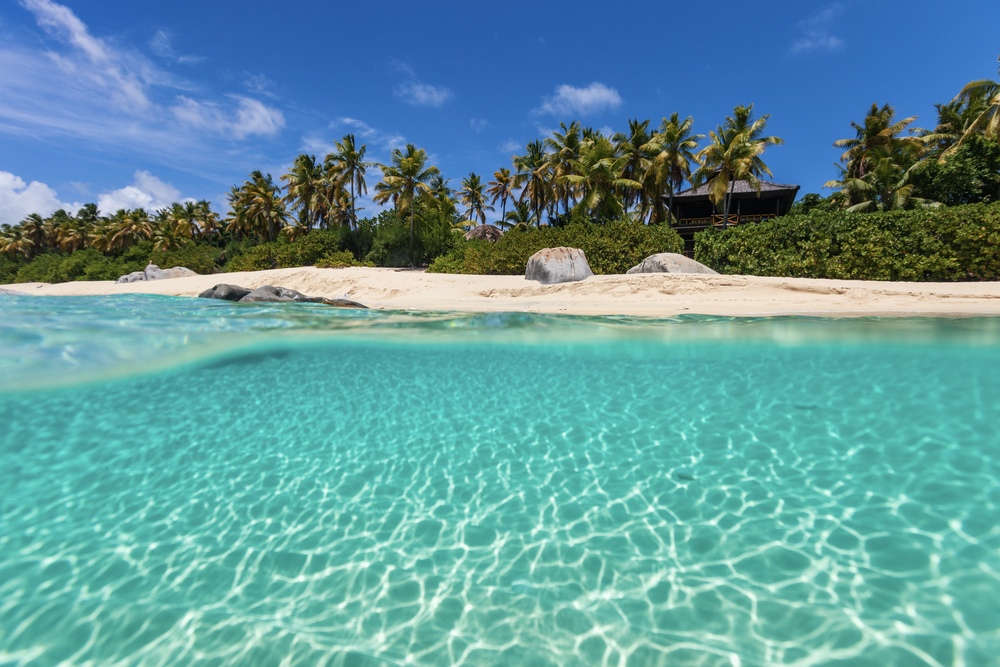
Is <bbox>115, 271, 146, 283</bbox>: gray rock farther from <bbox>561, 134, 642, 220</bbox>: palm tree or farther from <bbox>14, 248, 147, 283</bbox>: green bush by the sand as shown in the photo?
<bbox>561, 134, 642, 220</bbox>: palm tree

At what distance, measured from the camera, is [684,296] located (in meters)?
18.4

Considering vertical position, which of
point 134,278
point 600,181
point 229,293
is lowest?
point 229,293

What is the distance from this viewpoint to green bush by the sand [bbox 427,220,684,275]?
25.3 metres

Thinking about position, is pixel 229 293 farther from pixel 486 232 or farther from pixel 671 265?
pixel 486 232

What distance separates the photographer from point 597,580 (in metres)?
3.42

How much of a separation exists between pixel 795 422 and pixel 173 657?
7006 mm

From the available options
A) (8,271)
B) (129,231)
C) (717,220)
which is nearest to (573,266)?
(717,220)

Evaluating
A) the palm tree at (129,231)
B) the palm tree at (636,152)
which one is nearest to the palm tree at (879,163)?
the palm tree at (636,152)

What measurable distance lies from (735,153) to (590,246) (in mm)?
16496

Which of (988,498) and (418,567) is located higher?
(988,498)

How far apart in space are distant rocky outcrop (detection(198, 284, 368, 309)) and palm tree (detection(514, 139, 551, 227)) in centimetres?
2641

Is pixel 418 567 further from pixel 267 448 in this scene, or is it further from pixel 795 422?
pixel 795 422

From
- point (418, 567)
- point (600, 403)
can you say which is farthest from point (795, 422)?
point (418, 567)

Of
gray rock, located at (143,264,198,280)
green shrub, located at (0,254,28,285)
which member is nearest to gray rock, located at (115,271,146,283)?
gray rock, located at (143,264,198,280)
